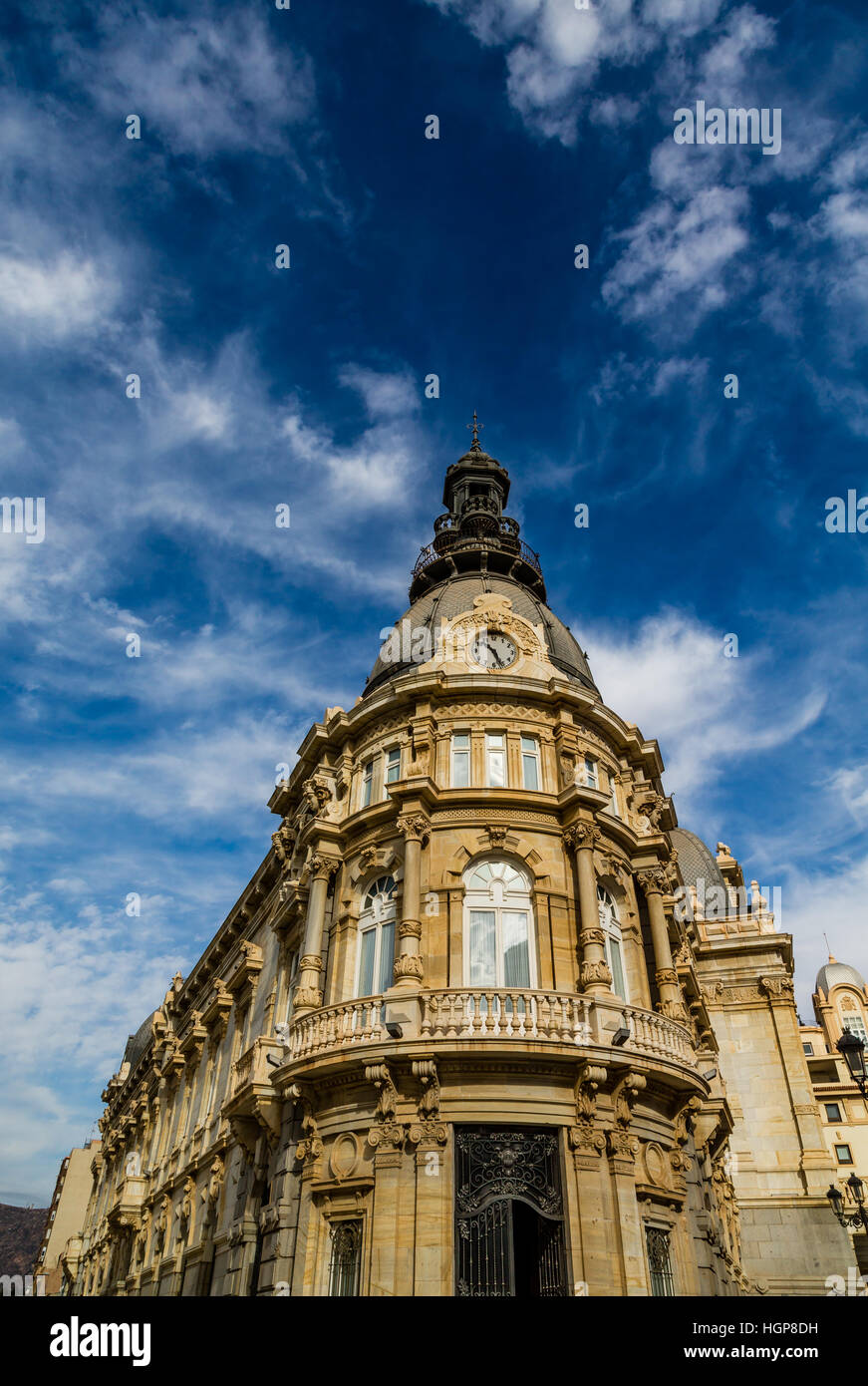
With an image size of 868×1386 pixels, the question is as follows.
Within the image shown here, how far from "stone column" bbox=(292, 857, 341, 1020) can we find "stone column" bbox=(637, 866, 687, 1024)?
8.40 metres

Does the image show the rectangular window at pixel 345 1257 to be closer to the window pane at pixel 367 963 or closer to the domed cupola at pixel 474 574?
the window pane at pixel 367 963

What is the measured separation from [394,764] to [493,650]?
15.4 ft

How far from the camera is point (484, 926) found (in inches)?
800

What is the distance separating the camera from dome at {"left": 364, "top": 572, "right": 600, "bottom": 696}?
27.7 m

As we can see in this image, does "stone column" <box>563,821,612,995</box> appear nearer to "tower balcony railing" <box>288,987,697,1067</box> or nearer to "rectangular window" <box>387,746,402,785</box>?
"tower balcony railing" <box>288,987,697,1067</box>

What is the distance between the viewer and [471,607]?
27359 millimetres

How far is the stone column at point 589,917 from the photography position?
63.0 feet

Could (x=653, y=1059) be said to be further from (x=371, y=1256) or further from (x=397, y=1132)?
(x=371, y=1256)

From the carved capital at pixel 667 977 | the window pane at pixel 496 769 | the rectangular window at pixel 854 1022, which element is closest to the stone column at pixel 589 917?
the window pane at pixel 496 769

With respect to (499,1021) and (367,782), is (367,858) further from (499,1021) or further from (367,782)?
(499,1021)

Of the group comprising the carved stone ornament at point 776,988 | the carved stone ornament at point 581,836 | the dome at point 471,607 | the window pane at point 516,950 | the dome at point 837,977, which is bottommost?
the window pane at point 516,950

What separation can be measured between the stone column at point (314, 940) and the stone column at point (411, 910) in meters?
2.96

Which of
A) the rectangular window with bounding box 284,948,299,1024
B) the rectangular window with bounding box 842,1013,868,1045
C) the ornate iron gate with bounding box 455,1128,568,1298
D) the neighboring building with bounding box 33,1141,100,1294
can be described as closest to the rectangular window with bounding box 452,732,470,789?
the rectangular window with bounding box 284,948,299,1024

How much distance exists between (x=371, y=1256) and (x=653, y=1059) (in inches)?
262
